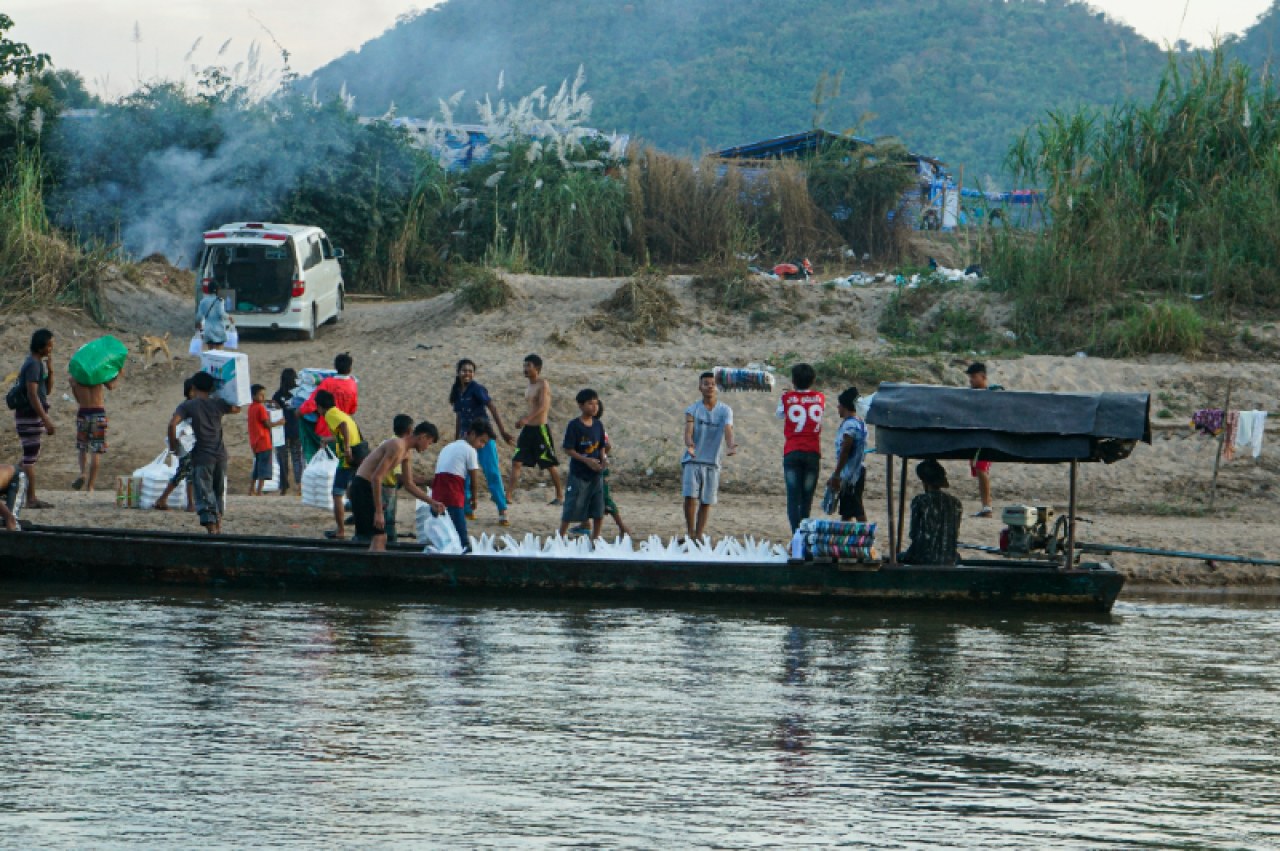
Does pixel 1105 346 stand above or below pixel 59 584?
above

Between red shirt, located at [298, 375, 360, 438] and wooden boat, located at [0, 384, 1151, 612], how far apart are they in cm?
205

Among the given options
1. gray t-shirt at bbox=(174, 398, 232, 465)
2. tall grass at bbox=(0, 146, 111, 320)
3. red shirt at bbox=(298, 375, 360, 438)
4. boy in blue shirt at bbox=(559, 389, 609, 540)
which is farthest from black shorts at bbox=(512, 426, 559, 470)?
tall grass at bbox=(0, 146, 111, 320)

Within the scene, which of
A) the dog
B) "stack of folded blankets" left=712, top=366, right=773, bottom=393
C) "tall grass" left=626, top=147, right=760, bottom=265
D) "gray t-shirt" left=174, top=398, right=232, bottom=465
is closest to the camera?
"gray t-shirt" left=174, top=398, right=232, bottom=465

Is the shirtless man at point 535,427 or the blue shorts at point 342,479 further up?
the shirtless man at point 535,427

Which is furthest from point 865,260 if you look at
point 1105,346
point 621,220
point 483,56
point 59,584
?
point 483,56

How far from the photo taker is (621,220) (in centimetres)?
2645

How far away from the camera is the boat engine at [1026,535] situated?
1148cm

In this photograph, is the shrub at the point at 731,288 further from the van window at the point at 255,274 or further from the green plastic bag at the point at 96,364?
the green plastic bag at the point at 96,364

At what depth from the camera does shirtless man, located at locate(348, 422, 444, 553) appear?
11.0 m

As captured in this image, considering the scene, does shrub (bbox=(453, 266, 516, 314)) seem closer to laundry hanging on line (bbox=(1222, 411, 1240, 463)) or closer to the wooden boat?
the wooden boat

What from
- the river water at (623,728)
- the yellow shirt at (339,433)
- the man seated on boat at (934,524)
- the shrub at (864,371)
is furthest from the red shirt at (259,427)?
the shrub at (864,371)

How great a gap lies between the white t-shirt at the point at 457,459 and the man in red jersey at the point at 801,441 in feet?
8.59

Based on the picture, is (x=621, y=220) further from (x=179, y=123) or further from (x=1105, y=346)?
(x=1105, y=346)

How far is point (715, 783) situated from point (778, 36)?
74201 mm
